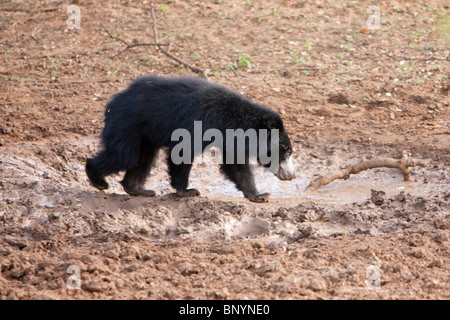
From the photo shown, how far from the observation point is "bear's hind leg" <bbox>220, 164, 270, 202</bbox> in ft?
20.2

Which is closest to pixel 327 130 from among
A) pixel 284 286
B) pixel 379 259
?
pixel 379 259

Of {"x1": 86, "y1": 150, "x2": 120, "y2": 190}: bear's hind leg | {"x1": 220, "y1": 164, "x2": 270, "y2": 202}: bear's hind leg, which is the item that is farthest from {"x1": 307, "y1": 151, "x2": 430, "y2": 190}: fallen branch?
{"x1": 86, "y1": 150, "x2": 120, "y2": 190}: bear's hind leg

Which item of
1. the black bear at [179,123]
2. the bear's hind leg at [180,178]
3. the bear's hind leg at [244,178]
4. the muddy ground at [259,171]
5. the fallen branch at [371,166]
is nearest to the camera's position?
the muddy ground at [259,171]

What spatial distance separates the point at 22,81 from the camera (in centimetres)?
906

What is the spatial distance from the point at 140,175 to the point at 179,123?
0.99 meters

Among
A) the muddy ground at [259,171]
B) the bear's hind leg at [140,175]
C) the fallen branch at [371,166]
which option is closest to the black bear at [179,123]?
the bear's hind leg at [140,175]

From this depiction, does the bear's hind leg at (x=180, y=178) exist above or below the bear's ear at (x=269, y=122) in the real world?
below

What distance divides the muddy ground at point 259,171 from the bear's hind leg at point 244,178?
0.78 ft

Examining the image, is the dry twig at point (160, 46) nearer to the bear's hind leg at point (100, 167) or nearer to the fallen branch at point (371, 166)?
the fallen branch at point (371, 166)

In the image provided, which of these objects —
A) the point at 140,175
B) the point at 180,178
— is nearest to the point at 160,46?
the point at 140,175

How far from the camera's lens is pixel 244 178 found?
20.4 feet

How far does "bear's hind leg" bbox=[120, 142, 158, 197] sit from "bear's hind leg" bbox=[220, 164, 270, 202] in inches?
29.8

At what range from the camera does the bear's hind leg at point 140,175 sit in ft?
20.5

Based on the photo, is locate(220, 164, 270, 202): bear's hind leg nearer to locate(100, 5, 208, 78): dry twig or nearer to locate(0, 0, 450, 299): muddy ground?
locate(0, 0, 450, 299): muddy ground
